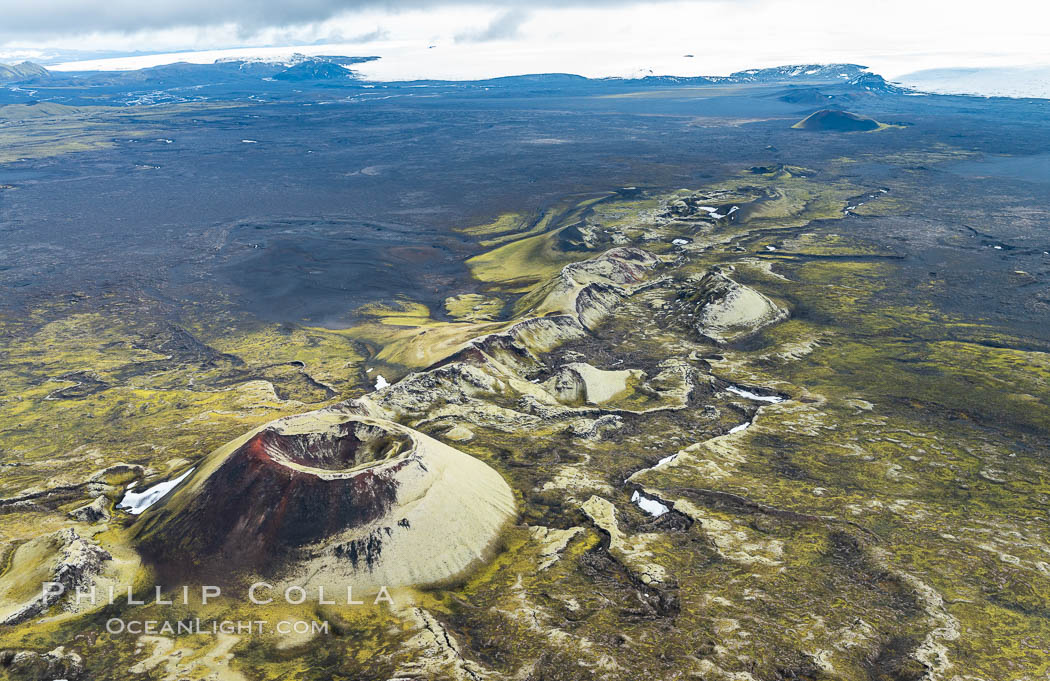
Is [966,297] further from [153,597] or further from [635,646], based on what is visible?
[153,597]

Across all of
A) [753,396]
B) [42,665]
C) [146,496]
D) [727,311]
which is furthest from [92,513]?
[727,311]

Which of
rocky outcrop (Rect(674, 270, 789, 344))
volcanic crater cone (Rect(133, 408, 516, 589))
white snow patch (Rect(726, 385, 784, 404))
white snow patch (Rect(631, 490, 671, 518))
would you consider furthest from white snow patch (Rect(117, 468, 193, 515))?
rocky outcrop (Rect(674, 270, 789, 344))

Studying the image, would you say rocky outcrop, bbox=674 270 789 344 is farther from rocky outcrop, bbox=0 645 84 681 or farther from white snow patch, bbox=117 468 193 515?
rocky outcrop, bbox=0 645 84 681

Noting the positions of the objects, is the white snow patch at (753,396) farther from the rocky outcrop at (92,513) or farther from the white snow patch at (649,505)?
the rocky outcrop at (92,513)

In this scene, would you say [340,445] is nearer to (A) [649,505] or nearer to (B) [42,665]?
(B) [42,665]

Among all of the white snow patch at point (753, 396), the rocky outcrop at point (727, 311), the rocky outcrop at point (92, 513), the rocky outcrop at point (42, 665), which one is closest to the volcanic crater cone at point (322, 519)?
the rocky outcrop at point (92, 513)

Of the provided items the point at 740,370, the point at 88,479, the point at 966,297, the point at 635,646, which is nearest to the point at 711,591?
the point at 635,646
